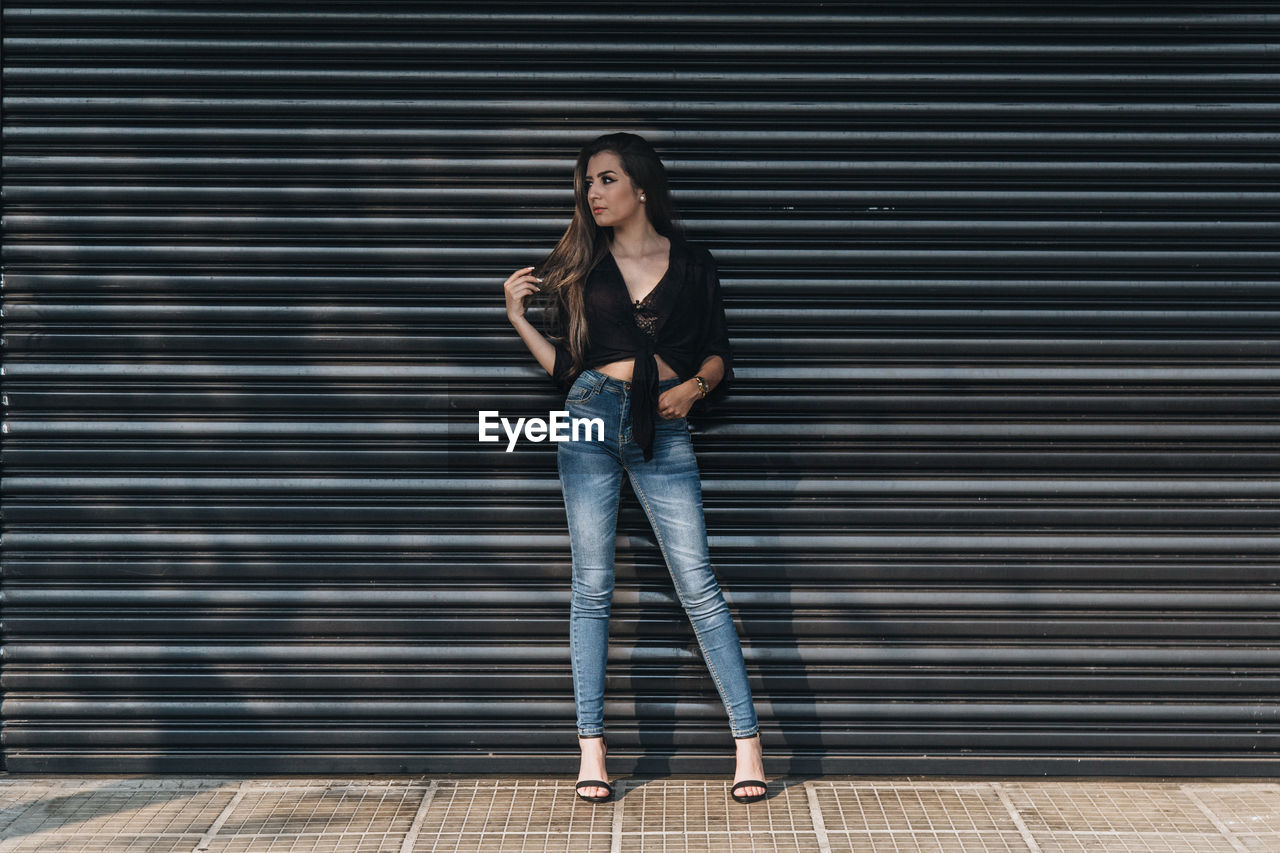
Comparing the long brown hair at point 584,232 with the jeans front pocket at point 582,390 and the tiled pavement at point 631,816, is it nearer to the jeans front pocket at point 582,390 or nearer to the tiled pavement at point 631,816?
the jeans front pocket at point 582,390

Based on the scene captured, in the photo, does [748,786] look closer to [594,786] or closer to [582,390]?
[594,786]

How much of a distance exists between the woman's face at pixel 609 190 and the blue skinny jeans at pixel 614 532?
21.7 inches

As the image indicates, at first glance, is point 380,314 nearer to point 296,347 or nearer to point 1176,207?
point 296,347

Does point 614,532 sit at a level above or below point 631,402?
below

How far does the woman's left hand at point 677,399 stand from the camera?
382 cm

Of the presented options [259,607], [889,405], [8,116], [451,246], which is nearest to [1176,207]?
[889,405]

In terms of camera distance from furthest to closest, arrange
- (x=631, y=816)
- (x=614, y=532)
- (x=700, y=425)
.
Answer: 1. (x=700, y=425)
2. (x=614, y=532)
3. (x=631, y=816)

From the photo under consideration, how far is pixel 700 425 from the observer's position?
4117 mm

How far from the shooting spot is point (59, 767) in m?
4.16

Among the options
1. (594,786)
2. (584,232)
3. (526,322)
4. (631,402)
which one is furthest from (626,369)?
(594,786)

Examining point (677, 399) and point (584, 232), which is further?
point (584, 232)

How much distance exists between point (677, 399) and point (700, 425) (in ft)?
1.08

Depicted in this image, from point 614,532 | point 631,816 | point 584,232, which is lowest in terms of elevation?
point 631,816

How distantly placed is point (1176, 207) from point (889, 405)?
128cm
